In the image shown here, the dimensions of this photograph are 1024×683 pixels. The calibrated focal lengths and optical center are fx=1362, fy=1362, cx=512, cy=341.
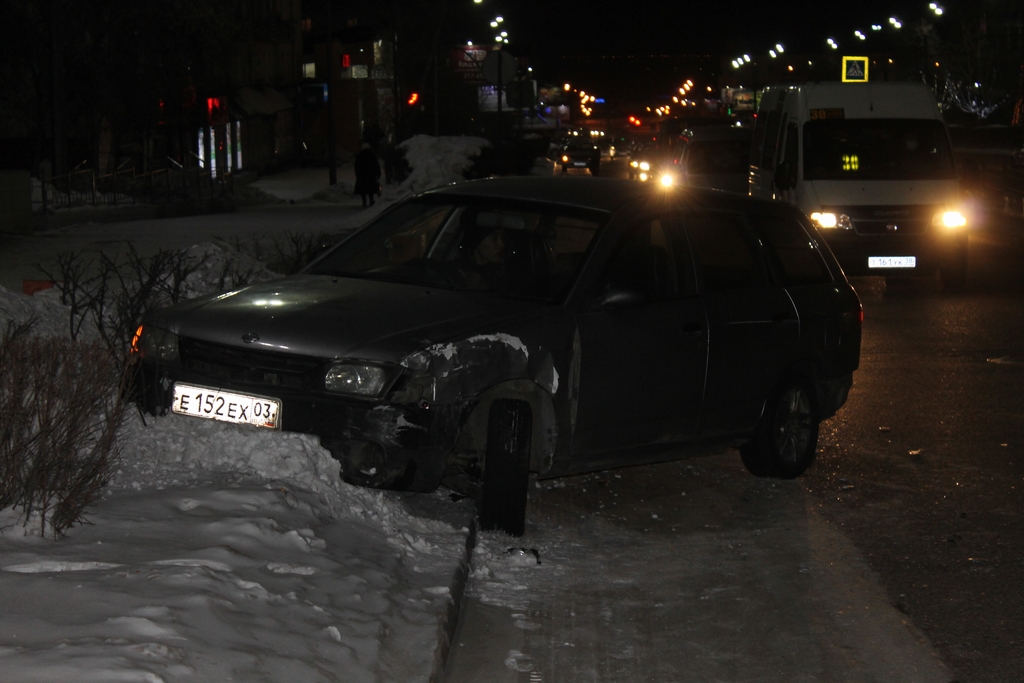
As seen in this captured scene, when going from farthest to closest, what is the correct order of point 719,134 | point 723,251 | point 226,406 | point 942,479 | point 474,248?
point 719,134
point 942,479
point 723,251
point 474,248
point 226,406

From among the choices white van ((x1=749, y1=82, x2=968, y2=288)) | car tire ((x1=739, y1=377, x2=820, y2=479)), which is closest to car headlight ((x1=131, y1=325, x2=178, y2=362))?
car tire ((x1=739, y1=377, x2=820, y2=479))

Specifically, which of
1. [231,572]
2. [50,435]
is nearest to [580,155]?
[50,435]

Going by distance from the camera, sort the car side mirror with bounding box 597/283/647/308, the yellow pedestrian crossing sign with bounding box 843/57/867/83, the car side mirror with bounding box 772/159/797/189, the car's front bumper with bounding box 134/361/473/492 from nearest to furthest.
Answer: the car's front bumper with bounding box 134/361/473/492, the car side mirror with bounding box 597/283/647/308, the car side mirror with bounding box 772/159/797/189, the yellow pedestrian crossing sign with bounding box 843/57/867/83

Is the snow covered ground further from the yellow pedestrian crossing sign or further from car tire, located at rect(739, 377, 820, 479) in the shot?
the yellow pedestrian crossing sign

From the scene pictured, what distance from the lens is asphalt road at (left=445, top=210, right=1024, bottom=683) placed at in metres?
4.94

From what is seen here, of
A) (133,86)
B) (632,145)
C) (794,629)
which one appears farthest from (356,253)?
(632,145)

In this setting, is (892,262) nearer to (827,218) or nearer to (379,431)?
(827,218)

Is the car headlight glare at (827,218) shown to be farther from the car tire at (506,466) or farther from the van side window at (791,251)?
the car tire at (506,466)

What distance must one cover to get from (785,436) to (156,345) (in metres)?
3.57

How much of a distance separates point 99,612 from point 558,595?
2029 mm

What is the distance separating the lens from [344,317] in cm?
603

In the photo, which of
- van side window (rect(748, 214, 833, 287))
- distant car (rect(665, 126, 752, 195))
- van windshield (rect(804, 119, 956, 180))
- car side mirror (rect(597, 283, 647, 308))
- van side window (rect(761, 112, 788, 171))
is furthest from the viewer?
distant car (rect(665, 126, 752, 195))

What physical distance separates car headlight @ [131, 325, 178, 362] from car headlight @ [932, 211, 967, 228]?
13.1 meters

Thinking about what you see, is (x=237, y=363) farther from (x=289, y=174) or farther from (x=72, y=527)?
(x=289, y=174)
